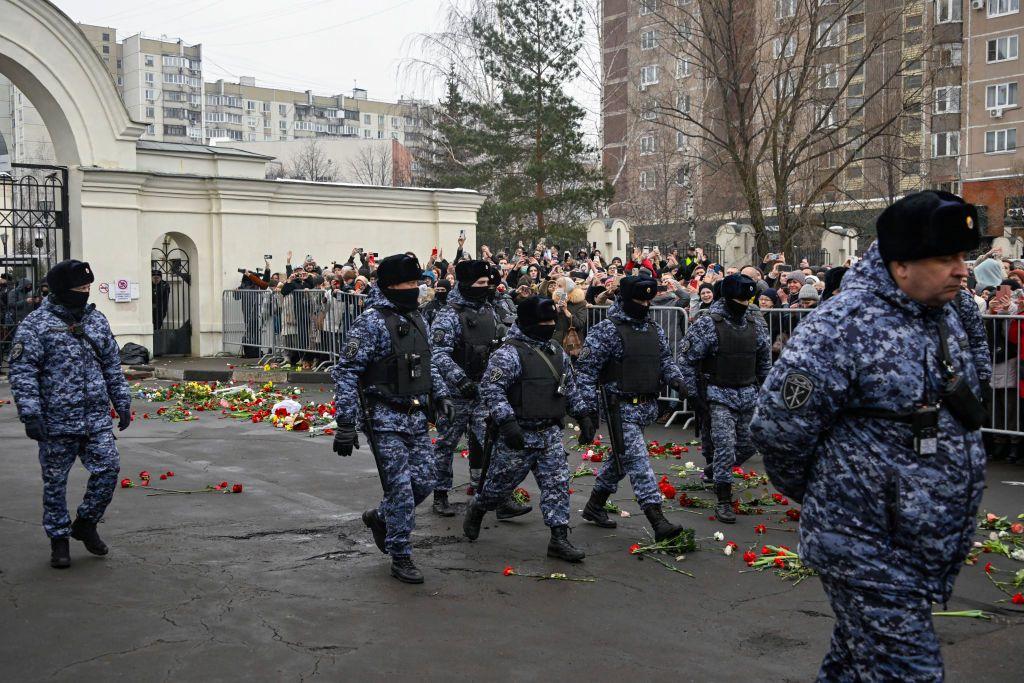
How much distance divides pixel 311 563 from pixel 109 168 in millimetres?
17169

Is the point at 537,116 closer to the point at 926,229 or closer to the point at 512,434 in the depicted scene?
the point at 512,434

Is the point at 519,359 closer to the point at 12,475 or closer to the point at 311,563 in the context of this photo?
the point at 311,563

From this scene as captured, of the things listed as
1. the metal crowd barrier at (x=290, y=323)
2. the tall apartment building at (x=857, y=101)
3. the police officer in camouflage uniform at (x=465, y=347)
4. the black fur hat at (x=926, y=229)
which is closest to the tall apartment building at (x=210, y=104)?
the tall apartment building at (x=857, y=101)

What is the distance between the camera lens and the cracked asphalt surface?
5234 mm

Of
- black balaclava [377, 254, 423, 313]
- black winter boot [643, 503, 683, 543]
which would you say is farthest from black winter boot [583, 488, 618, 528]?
black balaclava [377, 254, 423, 313]

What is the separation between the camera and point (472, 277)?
361 inches

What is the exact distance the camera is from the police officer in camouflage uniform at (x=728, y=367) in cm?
868

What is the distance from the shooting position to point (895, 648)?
3326 mm

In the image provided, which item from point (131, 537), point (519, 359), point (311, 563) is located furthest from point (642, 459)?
point (131, 537)

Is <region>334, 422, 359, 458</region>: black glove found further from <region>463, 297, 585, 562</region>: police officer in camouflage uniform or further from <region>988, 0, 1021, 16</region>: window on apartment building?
<region>988, 0, 1021, 16</region>: window on apartment building

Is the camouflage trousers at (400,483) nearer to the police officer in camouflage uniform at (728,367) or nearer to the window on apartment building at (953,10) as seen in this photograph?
the police officer in camouflage uniform at (728,367)

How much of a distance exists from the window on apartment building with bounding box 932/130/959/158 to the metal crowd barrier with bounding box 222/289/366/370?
42210mm

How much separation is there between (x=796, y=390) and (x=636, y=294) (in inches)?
179

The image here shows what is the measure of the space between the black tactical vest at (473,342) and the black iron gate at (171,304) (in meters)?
16.5
